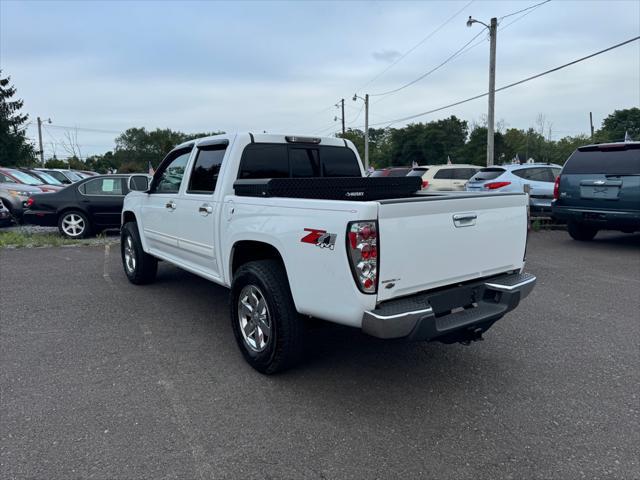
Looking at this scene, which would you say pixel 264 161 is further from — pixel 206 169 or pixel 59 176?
pixel 59 176

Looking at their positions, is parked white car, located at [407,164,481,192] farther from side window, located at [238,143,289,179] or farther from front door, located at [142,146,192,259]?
side window, located at [238,143,289,179]

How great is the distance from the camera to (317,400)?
338cm

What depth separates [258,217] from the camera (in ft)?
12.1

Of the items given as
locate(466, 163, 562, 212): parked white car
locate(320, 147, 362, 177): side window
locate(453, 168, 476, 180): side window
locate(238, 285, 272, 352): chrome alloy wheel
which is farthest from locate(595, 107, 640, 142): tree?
locate(238, 285, 272, 352): chrome alloy wheel

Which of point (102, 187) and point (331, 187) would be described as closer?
point (331, 187)

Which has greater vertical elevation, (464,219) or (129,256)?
(464,219)

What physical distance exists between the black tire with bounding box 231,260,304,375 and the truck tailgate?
80cm

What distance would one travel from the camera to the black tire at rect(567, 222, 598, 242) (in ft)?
33.7

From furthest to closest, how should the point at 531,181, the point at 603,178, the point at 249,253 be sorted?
the point at 531,181 → the point at 603,178 → the point at 249,253

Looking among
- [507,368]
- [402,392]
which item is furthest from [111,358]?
[507,368]

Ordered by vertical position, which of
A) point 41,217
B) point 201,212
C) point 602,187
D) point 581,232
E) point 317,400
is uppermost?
point 602,187

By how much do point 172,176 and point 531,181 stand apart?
9.10m

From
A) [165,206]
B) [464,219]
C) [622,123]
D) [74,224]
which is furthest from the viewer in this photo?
[622,123]

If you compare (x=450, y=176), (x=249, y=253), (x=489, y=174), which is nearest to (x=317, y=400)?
(x=249, y=253)
